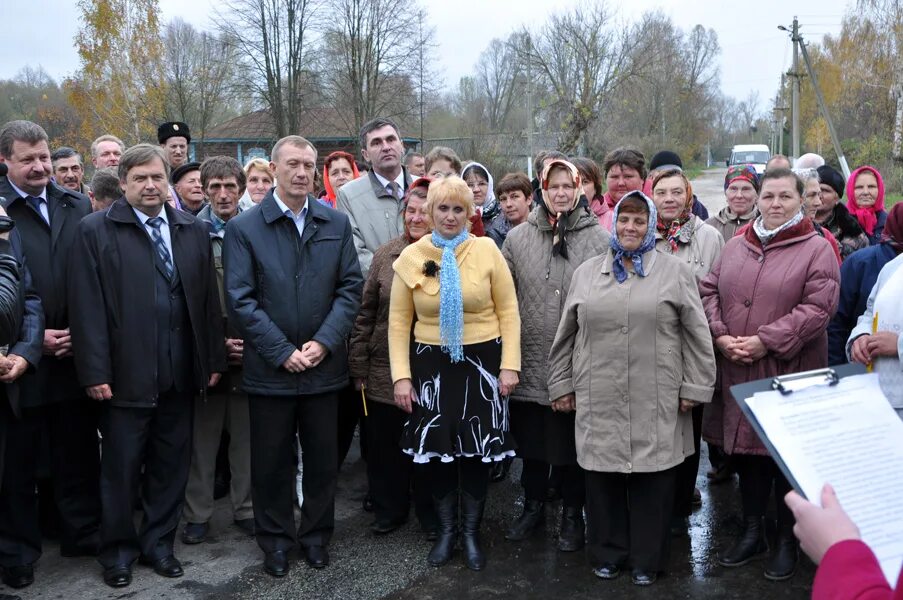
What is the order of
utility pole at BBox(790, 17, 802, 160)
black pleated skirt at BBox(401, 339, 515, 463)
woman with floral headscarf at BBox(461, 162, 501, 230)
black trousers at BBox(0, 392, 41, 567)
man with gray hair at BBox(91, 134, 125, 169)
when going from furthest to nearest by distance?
utility pole at BBox(790, 17, 802, 160), man with gray hair at BBox(91, 134, 125, 169), woman with floral headscarf at BBox(461, 162, 501, 230), black pleated skirt at BBox(401, 339, 515, 463), black trousers at BBox(0, 392, 41, 567)

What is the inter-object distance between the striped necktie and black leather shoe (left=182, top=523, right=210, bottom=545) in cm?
165

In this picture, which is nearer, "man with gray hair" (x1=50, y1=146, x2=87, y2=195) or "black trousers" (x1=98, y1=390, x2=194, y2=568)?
"black trousers" (x1=98, y1=390, x2=194, y2=568)

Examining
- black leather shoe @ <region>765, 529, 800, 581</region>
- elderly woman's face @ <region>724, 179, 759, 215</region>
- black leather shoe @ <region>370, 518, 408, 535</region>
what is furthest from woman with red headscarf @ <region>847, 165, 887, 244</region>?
black leather shoe @ <region>370, 518, 408, 535</region>

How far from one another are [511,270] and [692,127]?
169ft

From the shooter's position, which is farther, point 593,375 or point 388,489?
point 388,489

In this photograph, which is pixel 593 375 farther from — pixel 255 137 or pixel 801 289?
pixel 255 137

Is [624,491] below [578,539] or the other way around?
the other way around

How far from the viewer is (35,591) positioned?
427 centimetres

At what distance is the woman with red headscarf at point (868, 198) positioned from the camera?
650 centimetres

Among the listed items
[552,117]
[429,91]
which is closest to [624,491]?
[429,91]

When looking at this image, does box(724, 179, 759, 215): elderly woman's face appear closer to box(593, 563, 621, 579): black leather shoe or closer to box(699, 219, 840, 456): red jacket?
box(699, 219, 840, 456): red jacket

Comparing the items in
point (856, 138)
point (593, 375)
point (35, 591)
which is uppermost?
point (856, 138)

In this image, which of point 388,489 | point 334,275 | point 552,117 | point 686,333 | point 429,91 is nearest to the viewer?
point 686,333

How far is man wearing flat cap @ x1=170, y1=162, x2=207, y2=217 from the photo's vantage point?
232 inches
